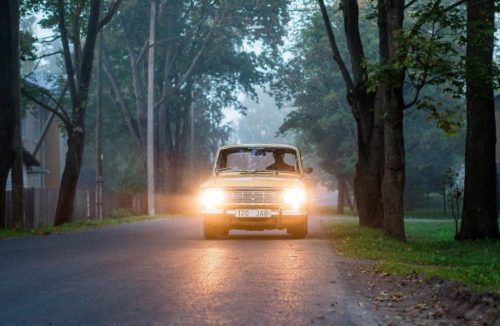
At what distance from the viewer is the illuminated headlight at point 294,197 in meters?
17.8

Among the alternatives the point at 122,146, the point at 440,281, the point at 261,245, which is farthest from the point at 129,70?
the point at 440,281

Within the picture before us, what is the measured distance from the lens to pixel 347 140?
176 ft

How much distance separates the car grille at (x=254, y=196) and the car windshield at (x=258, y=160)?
1212 millimetres

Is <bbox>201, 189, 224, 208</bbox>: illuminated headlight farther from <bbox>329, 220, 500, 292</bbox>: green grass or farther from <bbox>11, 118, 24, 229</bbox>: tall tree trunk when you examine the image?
<bbox>11, 118, 24, 229</bbox>: tall tree trunk

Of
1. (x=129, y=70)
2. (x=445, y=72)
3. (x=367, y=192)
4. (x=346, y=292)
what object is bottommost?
(x=346, y=292)

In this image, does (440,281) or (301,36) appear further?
(301,36)

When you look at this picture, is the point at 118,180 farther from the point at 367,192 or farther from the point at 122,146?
the point at 367,192

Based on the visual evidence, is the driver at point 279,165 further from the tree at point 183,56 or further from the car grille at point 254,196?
the tree at point 183,56

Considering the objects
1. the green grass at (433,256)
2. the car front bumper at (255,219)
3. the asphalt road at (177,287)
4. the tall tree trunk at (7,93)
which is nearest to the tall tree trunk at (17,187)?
the tall tree trunk at (7,93)

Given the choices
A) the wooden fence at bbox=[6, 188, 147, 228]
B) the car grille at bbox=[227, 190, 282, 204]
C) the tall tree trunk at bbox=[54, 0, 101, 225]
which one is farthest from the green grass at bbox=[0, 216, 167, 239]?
the car grille at bbox=[227, 190, 282, 204]

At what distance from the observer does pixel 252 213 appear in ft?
58.1

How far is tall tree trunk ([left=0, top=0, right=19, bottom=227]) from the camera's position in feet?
78.0

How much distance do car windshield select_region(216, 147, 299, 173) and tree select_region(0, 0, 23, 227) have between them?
745 cm

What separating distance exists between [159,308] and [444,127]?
9.61 meters
